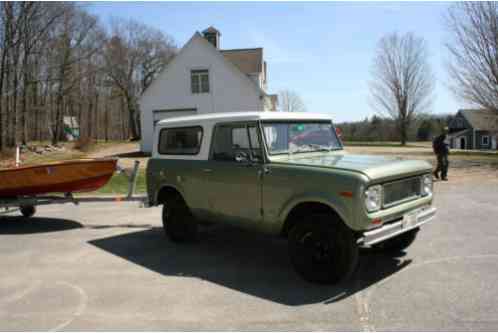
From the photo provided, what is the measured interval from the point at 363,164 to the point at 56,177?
20.0 ft

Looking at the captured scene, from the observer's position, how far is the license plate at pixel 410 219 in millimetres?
4723

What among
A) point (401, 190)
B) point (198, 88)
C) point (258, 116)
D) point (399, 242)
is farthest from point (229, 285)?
point (198, 88)

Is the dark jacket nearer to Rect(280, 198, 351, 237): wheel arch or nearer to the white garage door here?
Rect(280, 198, 351, 237): wheel arch

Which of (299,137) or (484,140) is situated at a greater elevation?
(299,137)

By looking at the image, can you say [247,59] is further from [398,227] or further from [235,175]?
[398,227]

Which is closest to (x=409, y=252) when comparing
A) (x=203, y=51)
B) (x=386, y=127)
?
(x=203, y=51)

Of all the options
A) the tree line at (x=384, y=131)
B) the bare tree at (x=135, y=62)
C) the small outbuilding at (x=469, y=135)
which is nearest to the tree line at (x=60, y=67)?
the bare tree at (x=135, y=62)

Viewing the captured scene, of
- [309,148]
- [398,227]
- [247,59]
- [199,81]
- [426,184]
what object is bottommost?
[398,227]

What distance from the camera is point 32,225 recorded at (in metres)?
8.70

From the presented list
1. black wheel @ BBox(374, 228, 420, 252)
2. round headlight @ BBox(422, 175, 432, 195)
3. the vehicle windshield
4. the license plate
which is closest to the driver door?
the vehicle windshield

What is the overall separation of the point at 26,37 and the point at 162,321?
98.3 ft

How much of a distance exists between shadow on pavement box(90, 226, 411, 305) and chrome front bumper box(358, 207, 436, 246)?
66 cm

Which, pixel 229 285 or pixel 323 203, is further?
pixel 229 285

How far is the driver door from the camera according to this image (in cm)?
535
